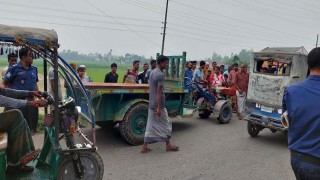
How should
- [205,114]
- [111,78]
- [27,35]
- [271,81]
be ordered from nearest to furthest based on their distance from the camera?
[27,35]
[271,81]
[111,78]
[205,114]

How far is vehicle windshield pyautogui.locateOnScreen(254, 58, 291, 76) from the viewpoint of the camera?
7.01m

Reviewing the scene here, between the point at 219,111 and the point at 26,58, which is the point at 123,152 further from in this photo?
the point at 219,111

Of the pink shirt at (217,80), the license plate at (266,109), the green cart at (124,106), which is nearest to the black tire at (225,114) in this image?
the pink shirt at (217,80)

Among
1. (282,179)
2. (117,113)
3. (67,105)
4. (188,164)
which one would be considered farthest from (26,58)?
(282,179)

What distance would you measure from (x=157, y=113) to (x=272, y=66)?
333 cm

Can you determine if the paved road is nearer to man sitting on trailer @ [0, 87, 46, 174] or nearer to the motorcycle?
the motorcycle

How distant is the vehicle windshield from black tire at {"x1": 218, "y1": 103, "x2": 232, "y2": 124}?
1.67 meters

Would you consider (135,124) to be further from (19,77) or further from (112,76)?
(112,76)

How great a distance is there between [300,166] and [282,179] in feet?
9.34

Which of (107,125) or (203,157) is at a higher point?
(107,125)

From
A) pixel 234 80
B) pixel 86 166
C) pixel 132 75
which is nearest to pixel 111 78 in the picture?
pixel 132 75

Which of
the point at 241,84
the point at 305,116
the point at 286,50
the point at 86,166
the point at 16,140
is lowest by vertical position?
the point at 86,166

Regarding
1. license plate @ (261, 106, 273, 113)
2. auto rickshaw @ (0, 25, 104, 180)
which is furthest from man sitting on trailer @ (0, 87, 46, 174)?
license plate @ (261, 106, 273, 113)

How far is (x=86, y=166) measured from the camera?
4.18 m
